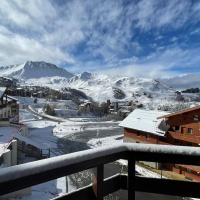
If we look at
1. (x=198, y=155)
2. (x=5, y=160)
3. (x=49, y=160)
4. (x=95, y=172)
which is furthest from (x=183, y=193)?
(x=5, y=160)

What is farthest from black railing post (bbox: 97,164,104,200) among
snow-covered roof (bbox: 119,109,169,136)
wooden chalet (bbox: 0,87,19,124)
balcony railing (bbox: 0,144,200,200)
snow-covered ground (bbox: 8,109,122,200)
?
wooden chalet (bbox: 0,87,19,124)

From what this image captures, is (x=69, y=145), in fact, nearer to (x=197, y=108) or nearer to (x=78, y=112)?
(x=197, y=108)

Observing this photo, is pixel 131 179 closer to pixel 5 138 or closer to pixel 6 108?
pixel 5 138

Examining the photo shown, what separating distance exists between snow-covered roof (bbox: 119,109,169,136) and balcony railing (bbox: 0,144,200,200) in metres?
27.1

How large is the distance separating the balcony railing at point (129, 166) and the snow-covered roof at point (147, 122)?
2705 centimetres

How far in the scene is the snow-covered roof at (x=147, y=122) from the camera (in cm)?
2956

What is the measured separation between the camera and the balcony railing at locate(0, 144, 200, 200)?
6.43 feet

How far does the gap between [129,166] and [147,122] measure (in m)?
30.3

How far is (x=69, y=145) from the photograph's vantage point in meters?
39.2

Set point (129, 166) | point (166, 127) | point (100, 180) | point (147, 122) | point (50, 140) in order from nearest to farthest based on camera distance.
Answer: point (100, 180)
point (129, 166)
point (166, 127)
point (147, 122)
point (50, 140)

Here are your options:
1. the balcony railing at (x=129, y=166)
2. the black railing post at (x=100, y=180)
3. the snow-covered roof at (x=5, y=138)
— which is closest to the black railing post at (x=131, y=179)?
the balcony railing at (x=129, y=166)

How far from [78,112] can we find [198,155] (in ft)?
303

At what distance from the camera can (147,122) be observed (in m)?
32.3

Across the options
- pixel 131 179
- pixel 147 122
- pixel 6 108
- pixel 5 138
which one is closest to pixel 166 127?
pixel 147 122
